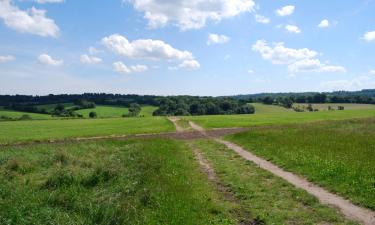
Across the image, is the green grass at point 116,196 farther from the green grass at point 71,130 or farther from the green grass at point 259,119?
the green grass at point 259,119

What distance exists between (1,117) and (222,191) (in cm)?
10072

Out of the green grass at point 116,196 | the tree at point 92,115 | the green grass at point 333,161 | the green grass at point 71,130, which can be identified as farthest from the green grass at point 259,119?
the tree at point 92,115

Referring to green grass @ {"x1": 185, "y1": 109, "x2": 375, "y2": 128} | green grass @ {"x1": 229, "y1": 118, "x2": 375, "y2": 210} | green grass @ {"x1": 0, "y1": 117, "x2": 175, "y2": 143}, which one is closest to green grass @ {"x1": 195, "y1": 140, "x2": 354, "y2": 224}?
green grass @ {"x1": 229, "y1": 118, "x2": 375, "y2": 210}

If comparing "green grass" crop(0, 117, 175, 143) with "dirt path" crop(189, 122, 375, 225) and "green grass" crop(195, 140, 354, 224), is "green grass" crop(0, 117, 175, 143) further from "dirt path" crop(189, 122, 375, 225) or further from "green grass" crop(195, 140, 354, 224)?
"dirt path" crop(189, 122, 375, 225)

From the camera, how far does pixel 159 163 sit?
19.6 metres

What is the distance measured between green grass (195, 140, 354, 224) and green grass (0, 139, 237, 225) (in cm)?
86

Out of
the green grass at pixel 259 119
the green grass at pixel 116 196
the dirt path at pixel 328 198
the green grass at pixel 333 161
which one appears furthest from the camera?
the green grass at pixel 259 119

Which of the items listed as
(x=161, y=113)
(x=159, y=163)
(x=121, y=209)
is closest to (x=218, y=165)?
(x=159, y=163)

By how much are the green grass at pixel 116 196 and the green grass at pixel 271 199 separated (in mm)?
856

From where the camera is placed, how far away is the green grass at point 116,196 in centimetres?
1040

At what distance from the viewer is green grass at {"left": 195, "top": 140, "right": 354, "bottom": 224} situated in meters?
10.7

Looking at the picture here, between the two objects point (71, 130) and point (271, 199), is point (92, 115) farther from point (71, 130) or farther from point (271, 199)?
point (271, 199)

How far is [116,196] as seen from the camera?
1257 cm

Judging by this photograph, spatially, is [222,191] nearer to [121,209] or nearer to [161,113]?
[121,209]
